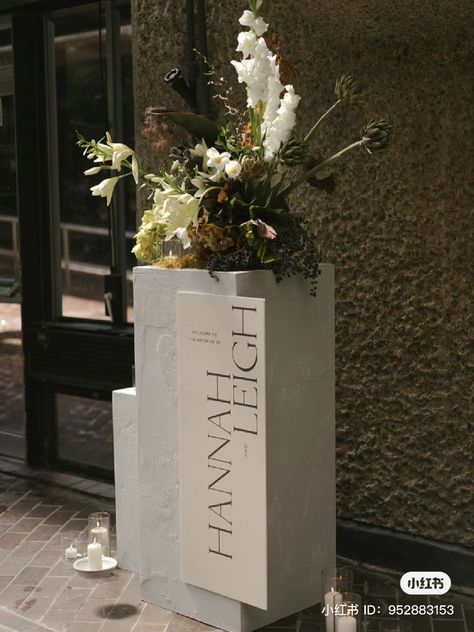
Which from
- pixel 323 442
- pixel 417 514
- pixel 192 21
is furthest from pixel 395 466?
pixel 192 21

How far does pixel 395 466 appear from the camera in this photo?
5086 millimetres

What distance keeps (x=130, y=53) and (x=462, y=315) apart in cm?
261

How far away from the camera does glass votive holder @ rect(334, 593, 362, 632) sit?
13.5ft

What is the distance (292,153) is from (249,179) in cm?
22

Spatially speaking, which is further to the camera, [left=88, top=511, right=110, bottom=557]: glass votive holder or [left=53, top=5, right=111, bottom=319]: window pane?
[left=53, top=5, right=111, bottom=319]: window pane

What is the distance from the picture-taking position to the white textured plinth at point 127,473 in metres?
5.08

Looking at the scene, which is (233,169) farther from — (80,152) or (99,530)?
(80,152)

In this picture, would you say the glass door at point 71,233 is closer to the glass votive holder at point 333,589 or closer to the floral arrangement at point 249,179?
the floral arrangement at point 249,179

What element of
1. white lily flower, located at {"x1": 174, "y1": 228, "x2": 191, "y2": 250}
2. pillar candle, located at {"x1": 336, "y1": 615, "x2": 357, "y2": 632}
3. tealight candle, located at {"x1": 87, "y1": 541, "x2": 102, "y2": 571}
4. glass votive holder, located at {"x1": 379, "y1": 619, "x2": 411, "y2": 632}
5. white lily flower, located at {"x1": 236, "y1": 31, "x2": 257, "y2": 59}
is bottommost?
glass votive holder, located at {"x1": 379, "y1": 619, "x2": 411, "y2": 632}

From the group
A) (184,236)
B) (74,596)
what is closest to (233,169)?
(184,236)

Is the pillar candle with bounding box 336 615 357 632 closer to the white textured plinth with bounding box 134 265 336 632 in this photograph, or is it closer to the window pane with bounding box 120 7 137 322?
the white textured plinth with bounding box 134 265 336 632

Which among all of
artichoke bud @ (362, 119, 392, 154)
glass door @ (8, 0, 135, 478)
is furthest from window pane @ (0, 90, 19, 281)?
artichoke bud @ (362, 119, 392, 154)

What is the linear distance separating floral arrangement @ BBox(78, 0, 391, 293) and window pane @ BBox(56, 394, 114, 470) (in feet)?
8.23

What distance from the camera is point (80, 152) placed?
6637 mm
